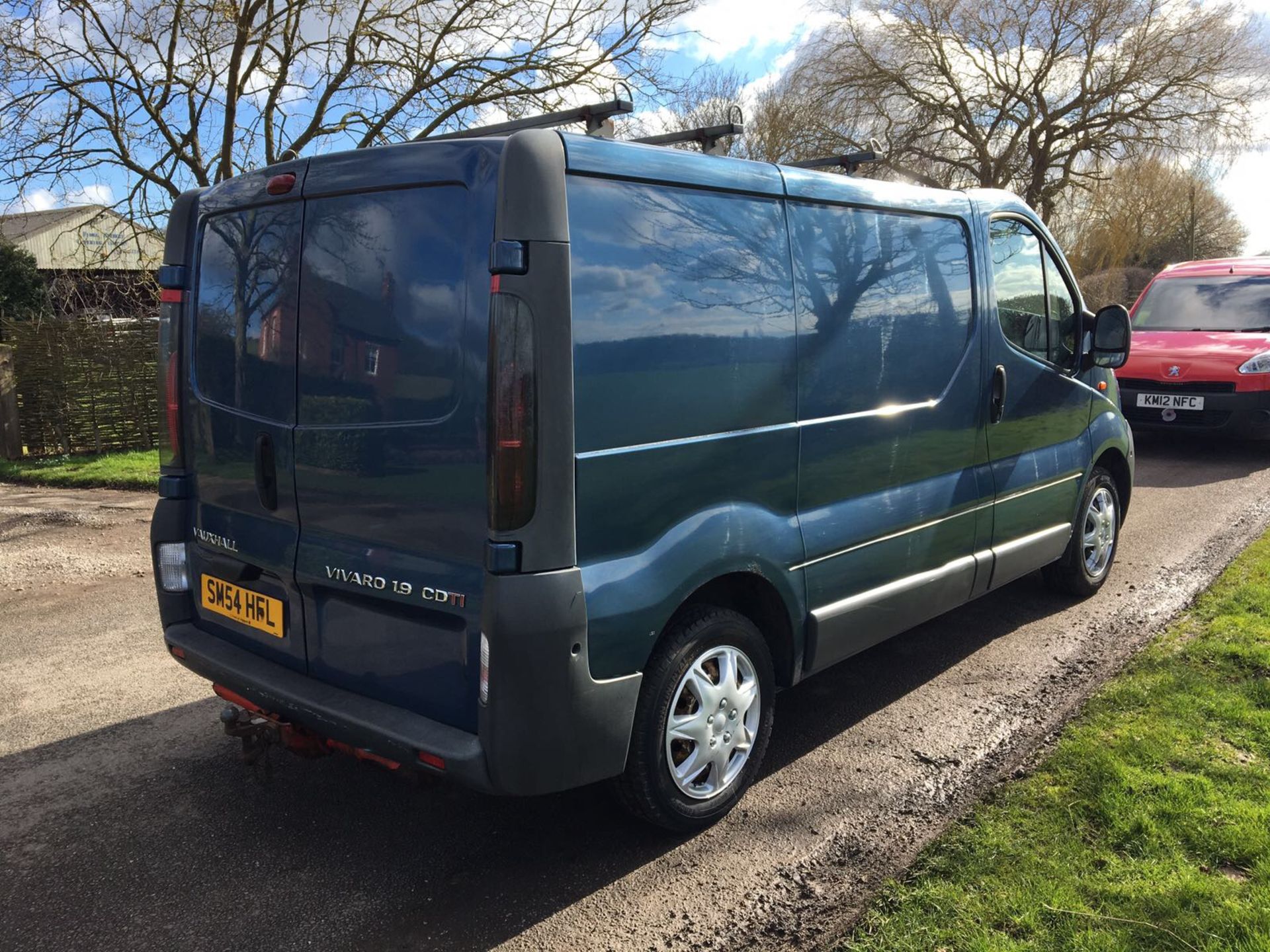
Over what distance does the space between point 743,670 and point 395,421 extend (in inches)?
55.3

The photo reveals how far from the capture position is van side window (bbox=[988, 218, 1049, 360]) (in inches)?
175

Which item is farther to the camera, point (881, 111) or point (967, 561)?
point (881, 111)

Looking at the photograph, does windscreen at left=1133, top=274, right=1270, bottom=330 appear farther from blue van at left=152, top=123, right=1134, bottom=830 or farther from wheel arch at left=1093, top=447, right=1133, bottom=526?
blue van at left=152, top=123, right=1134, bottom=830

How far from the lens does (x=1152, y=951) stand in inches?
95.7

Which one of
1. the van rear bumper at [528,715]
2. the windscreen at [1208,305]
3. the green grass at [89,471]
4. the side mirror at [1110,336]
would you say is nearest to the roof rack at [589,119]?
the van rear bumper at [528,715]

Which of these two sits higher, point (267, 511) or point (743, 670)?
point (267, 511)

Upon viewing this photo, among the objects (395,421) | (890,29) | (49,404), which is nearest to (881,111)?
(890,29)

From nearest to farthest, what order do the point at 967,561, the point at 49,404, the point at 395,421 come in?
the point at 395,421 → the point at 967,561 → the point at 49,404

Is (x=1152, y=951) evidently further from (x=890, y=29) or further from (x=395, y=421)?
(x=890, y=29)

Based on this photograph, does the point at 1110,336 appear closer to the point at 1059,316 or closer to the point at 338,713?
the point at 1059,316

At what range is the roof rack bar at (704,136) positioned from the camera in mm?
3307

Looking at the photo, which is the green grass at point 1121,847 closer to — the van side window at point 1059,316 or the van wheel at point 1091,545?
the van wheel at point 1091,545

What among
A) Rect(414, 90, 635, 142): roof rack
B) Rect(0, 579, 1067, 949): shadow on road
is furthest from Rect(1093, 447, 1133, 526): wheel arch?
Rect(414, 90, 635, 142): roof rack

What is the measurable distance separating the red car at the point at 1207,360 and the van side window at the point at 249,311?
29.0ft
